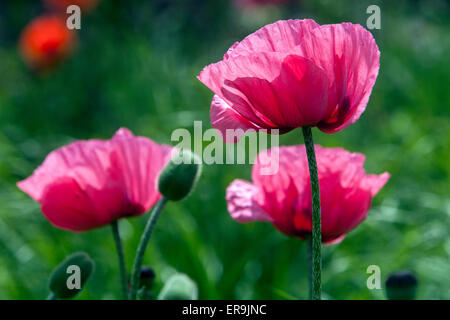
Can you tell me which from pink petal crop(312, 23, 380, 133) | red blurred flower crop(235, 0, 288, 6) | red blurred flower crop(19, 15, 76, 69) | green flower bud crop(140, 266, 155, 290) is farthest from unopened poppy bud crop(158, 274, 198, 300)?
red blurred flower crop(235, 0, 288, 6)

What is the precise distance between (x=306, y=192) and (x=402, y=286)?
194 mm

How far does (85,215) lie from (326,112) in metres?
0.42

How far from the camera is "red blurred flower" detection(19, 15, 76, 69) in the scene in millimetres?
3736

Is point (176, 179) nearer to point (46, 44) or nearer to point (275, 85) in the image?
point (275, 85)

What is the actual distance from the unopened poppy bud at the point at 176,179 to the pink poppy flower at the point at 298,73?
164mm

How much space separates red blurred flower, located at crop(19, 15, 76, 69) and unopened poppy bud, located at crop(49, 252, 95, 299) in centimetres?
309

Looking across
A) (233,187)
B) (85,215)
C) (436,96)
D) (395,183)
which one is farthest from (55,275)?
(436,96)

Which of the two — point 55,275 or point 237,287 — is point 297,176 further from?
point 237,287

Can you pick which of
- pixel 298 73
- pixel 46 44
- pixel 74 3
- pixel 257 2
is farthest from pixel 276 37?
pixel 257 2

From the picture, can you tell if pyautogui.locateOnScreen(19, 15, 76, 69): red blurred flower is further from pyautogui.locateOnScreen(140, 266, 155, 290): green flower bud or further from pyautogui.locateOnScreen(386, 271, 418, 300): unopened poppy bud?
pyautogui.locateOnScreen(386, 271, 418, 300): unopened poppy bud

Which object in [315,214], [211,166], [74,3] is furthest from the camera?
[74,3]

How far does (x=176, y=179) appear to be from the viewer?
2.81 ft

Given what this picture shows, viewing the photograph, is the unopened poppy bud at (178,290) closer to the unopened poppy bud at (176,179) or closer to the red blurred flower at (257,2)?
the unopened poppy bud at (176,179)

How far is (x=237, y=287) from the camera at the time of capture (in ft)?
5.25
